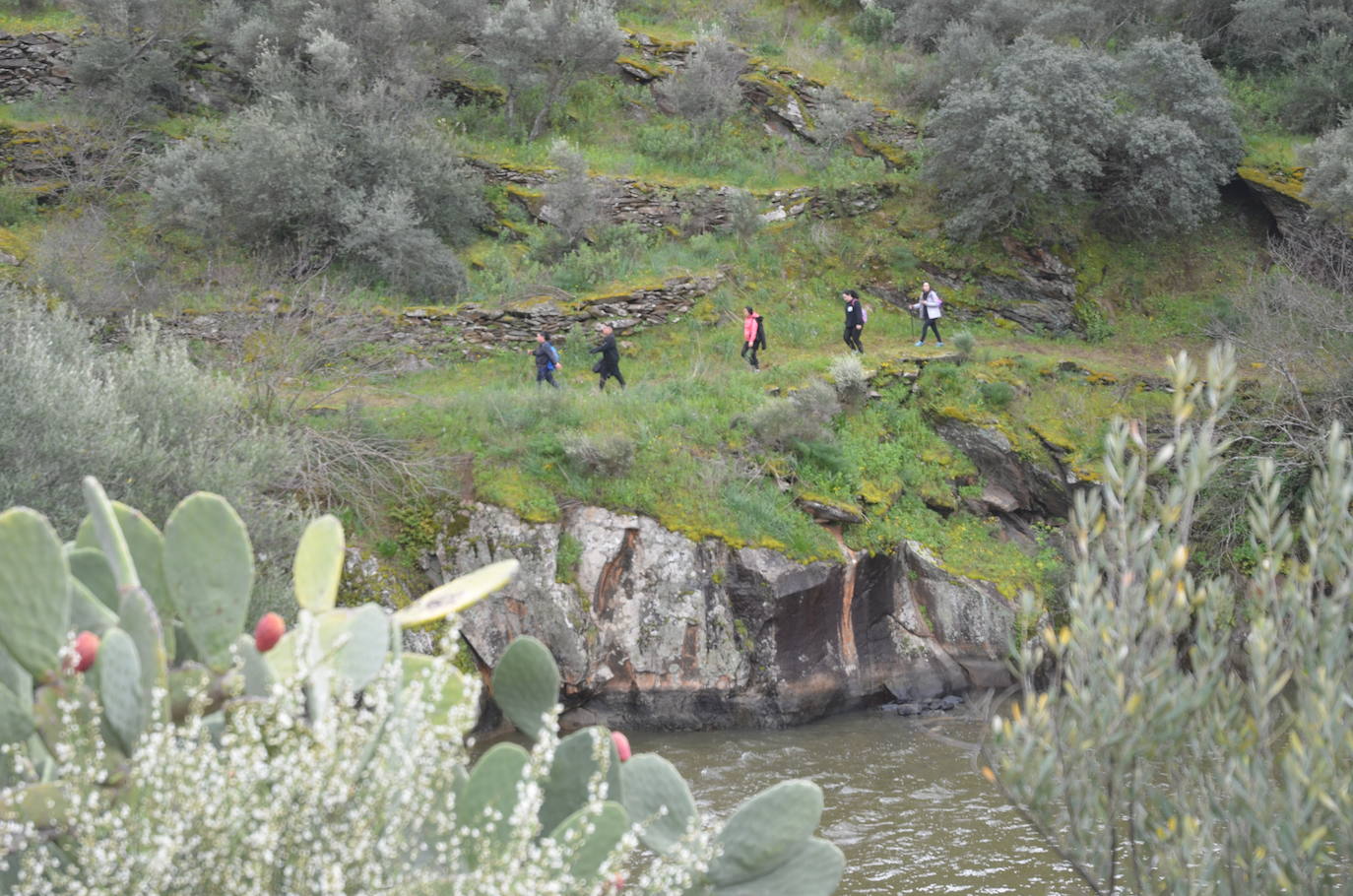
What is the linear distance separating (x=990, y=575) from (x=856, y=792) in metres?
5.43

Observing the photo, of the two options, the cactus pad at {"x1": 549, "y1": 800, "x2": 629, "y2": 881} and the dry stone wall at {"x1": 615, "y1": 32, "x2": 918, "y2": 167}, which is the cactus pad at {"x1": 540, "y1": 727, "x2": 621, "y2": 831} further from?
the dry stone wall at {"x1": 615, "y1": 32, "x2": 918, "y2": 167}

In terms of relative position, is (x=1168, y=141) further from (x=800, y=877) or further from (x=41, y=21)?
(x=41, y=21)

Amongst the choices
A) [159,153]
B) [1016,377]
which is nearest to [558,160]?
[159,153]

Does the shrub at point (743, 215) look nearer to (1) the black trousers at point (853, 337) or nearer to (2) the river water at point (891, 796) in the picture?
(1) the black trousers at point (853, 337)

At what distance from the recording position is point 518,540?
1554cm

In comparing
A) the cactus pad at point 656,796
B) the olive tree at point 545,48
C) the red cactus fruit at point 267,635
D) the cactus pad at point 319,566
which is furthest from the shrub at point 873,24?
the red cactus fruit at point 267,635

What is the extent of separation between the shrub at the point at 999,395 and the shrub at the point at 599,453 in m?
7.41

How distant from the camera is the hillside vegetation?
678 inches

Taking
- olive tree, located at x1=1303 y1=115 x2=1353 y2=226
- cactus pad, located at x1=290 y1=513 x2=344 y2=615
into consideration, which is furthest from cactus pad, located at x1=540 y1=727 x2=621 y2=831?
olive tree, located at x1=1303 y1=115 x2=1353 y2=226

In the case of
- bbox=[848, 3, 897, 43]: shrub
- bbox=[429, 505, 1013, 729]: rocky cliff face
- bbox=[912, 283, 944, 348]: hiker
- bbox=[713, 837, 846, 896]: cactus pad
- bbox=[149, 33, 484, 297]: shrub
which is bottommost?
bbox=[429, 505, 1013, 729]: rocky cliff face

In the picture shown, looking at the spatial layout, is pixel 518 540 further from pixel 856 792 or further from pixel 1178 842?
pixel 1178 842

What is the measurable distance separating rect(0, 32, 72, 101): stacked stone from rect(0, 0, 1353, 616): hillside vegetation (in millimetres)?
821

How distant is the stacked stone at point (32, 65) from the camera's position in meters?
25.5

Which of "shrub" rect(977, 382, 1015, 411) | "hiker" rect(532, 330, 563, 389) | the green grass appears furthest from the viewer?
the green grass
